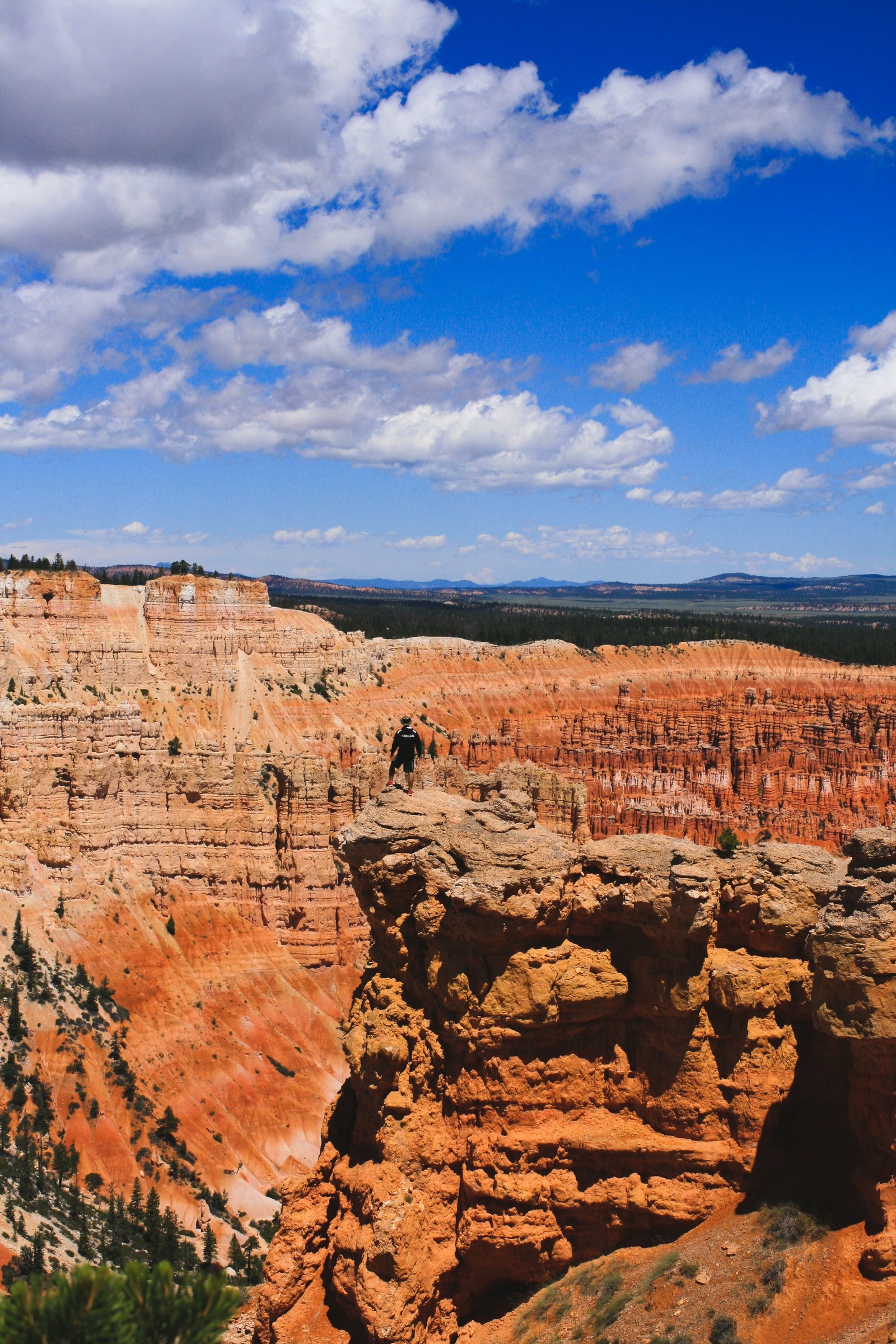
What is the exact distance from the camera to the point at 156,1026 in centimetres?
4741

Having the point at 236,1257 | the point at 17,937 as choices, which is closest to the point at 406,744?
the point at 236,1257

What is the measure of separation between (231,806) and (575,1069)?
143ft

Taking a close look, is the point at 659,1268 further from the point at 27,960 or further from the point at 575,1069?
the point at 27,960

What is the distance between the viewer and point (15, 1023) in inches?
1624

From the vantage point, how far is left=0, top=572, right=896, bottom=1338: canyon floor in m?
42.9

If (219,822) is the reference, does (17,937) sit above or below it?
below

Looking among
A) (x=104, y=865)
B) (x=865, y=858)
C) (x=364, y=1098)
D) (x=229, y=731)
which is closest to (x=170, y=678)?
(x=229, y=731)

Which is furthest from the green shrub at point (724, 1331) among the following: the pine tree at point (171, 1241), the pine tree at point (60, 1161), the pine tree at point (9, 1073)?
the pine tree at point (9, 1073)

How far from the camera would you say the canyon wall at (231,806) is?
46.3 metres

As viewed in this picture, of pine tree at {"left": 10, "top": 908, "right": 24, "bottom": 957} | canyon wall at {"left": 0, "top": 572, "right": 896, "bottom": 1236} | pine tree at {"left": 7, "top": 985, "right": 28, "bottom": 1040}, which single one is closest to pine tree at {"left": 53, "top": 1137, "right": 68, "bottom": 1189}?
canyon wall at {"left": 0, "top": 572, "right": 896, "bottom": 1236}

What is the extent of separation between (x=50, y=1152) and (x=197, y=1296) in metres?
33.3

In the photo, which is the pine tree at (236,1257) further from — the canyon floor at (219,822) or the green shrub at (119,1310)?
the green shrub at (119,1310)

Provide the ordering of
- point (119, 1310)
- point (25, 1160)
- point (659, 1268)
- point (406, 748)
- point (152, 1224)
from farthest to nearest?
point (25, 1160) < point (152, 1224) < point (406, 748) < point (659, 1268) < point (119, 1310)

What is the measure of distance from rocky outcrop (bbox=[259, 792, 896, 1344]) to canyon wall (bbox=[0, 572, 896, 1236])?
8.96ft
